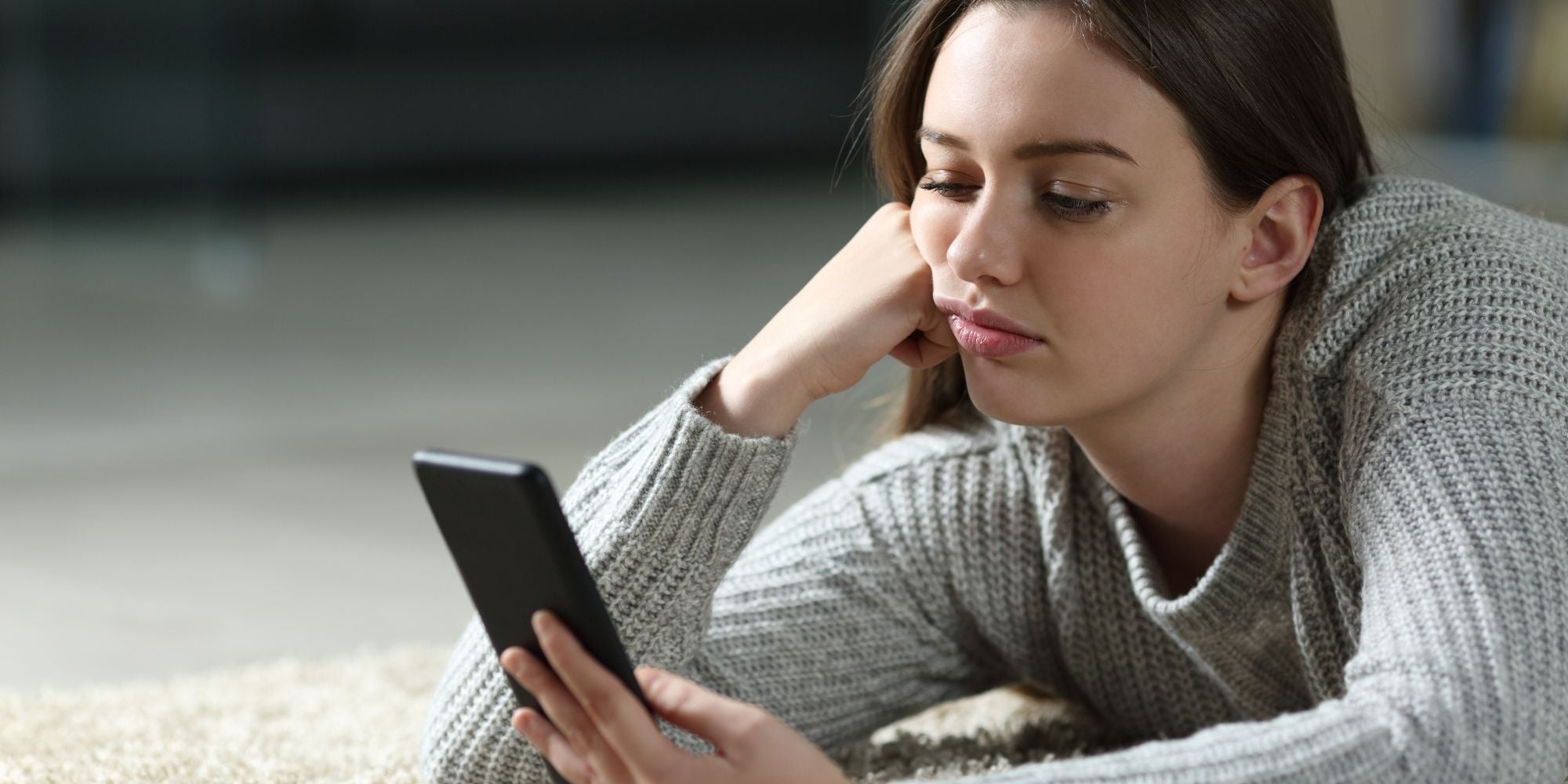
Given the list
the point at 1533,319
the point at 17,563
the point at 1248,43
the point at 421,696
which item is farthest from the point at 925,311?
the point at 17,563

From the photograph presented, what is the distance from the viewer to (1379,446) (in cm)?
112

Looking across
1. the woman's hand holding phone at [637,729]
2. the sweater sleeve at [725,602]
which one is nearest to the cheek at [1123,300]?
the sweater sleeve at [725,602]

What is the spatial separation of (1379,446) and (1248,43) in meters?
0.27

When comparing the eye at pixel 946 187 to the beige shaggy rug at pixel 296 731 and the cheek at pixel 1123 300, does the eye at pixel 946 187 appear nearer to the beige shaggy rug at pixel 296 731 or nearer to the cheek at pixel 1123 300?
the cheek at pixel 1123 300

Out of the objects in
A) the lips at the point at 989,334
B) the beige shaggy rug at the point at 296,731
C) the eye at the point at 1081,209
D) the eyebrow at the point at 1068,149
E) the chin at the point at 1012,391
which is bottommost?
the beige shaggy rug at the point at 296,731

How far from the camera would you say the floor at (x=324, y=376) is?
2.17 metres

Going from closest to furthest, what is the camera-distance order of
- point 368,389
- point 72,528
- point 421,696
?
point 421,696 < point 72,528 < point 368,389

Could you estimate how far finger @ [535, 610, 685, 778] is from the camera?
92 cm

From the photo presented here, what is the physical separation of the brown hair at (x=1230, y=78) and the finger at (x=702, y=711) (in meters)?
0.48

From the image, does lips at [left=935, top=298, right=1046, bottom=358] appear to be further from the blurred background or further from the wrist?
the blurred background

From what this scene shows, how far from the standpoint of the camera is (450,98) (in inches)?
Answer: 259

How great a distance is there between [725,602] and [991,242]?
1.44ft

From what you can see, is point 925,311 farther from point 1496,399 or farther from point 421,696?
point 421,696

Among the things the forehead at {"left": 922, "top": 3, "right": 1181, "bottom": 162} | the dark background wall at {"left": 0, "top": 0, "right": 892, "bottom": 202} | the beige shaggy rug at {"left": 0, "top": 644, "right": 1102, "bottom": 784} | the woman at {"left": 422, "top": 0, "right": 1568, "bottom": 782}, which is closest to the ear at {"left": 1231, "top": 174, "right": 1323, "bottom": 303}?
the woman at {"left": 422, "top": 0, "right": 1568, "bottom": 782}
